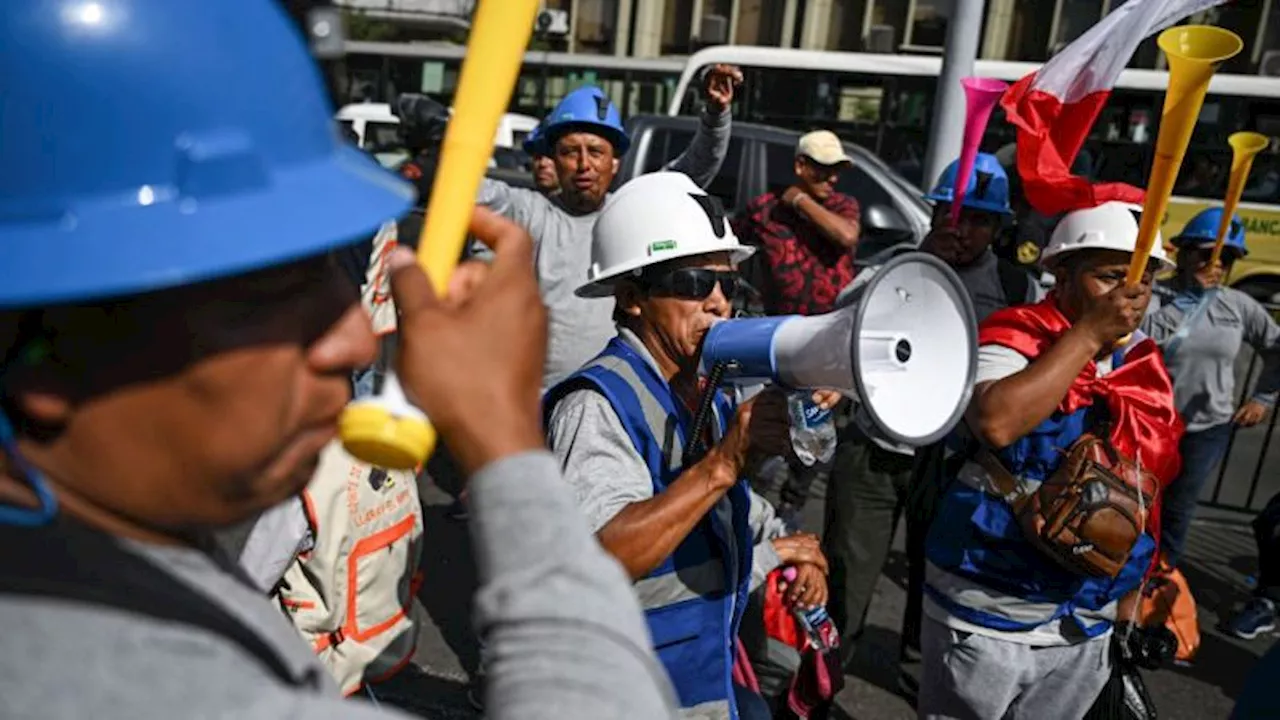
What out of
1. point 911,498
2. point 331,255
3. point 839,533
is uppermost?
point 331,255

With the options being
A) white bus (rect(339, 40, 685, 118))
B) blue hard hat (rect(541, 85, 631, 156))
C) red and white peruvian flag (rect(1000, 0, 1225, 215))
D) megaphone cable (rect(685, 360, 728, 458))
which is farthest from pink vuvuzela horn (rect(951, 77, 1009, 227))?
white bus (rect(339, 40, 685, 118))

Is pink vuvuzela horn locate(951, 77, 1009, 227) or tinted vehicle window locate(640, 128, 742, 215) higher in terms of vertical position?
pink vuvuzela horn locate(951, 77, 1009, 227)

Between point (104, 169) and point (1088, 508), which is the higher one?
point (104, 169)

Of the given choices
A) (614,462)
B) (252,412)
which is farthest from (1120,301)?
(252,412)

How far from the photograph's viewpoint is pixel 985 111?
3.86 m

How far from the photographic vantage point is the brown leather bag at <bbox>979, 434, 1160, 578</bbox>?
2.43 metres

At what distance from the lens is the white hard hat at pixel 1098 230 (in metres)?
2.63

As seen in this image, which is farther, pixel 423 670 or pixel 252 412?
pixel 423 670

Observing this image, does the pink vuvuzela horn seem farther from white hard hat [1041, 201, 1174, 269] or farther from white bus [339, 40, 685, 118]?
white bus [339, 40, 685, 118]

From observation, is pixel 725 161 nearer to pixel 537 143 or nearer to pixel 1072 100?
pixel 537 143

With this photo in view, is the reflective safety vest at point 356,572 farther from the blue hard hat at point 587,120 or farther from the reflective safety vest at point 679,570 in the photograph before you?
the blue hard hat at point 587,120

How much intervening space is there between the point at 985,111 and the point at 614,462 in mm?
2620

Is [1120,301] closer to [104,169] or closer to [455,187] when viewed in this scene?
[455,187]

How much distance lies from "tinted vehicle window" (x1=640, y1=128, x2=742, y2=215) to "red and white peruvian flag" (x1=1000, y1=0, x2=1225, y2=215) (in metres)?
5.95
